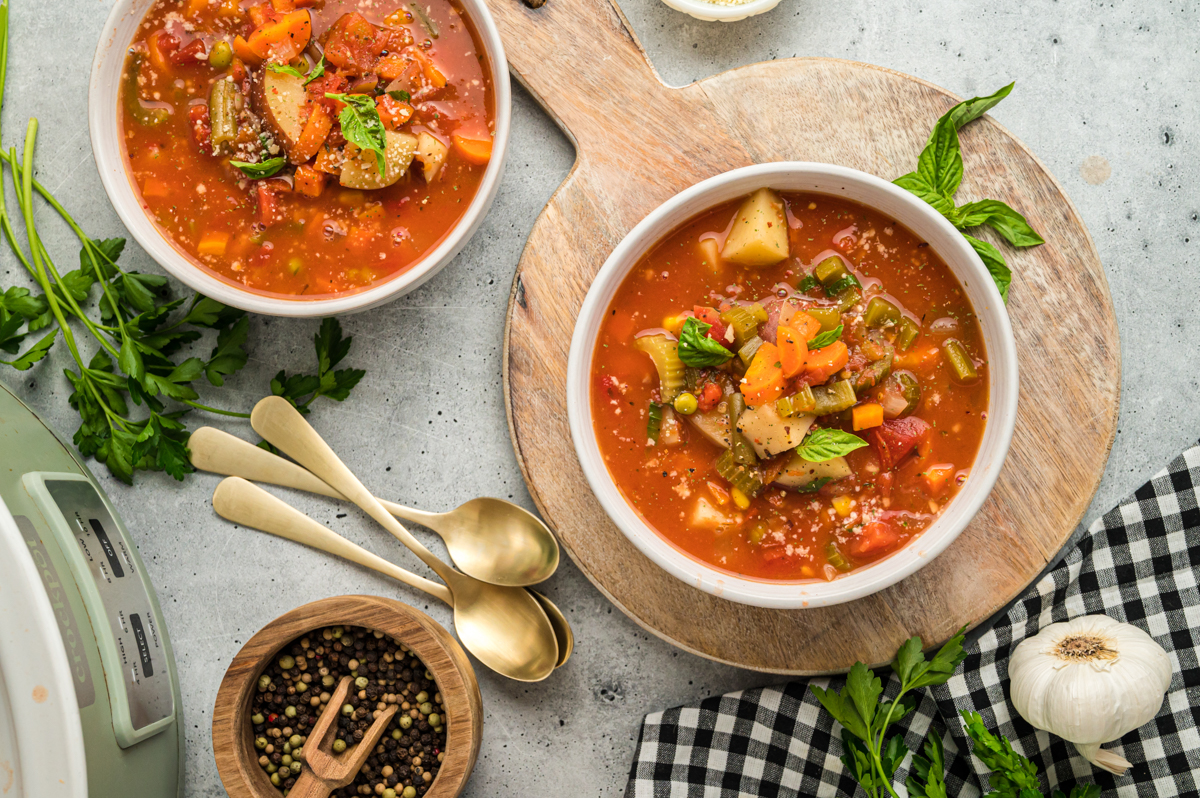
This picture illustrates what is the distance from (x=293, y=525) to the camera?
318 centimetres

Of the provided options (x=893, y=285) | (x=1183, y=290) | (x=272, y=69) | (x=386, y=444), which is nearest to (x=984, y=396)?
(x=893, y=285)

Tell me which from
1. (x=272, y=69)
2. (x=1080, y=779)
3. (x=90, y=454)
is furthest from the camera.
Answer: (x=90, y=454)

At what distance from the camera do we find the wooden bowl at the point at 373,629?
2.89m

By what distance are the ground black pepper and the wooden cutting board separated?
0.80 meters

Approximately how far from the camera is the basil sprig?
112 inches

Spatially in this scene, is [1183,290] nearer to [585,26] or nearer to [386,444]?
[585,26]

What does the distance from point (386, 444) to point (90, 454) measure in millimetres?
1102

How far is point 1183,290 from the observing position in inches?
123

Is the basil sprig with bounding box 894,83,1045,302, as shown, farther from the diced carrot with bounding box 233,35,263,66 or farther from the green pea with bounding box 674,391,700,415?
the diced carrot with bounding box 233,35,263,66

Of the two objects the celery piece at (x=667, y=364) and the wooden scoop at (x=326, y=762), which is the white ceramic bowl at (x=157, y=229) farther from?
the wooden scoop at (x=326, y=762)

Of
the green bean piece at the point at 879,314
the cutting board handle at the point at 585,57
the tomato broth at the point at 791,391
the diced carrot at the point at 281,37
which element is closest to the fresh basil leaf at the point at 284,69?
the diced carrot at the point at 281,37

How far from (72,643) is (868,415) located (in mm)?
2599

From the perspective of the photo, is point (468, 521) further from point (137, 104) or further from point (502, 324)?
point (137, 104)

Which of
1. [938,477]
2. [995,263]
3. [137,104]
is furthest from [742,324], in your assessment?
[137,104]
